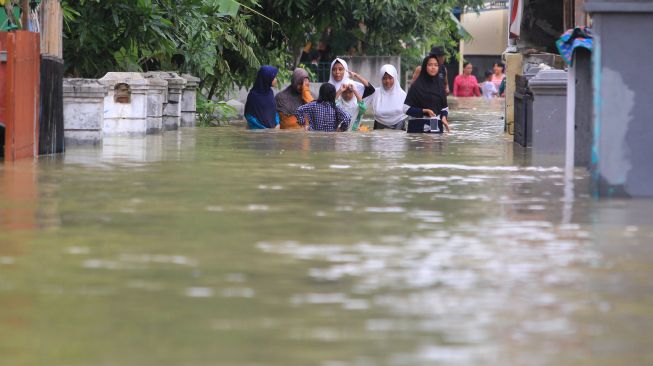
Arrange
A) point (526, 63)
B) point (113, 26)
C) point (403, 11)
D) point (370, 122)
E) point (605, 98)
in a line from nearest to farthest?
point (605, 98) < point (113, 26) < point (526, 63) < point (370, 122) < point (403, 11)

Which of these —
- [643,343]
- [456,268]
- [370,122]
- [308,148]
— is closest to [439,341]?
[643,343]

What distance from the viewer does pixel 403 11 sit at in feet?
139

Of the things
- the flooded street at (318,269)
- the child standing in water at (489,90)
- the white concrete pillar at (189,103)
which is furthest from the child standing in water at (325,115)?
the child standing in water at (489,90)

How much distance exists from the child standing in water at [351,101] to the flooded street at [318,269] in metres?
11.9

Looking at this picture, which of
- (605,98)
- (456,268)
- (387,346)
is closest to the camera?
(387,346)

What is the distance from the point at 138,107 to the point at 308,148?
4.80 m

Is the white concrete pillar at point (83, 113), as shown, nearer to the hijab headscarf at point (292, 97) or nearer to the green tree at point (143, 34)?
the green tree at point (143, 34)

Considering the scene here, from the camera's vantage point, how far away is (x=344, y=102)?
27031mm

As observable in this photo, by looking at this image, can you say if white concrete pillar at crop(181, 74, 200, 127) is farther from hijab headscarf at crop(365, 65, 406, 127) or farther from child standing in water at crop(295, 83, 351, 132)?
hijab headscarf at crop(365, 65, 406, 127)

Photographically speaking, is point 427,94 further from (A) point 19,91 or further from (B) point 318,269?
(B) point 318,269

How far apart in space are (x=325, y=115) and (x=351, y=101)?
5.07 feet

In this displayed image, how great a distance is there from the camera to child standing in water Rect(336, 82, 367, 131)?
26.9m

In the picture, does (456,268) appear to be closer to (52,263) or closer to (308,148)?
(52,263)

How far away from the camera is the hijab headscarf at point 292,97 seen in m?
26.6
